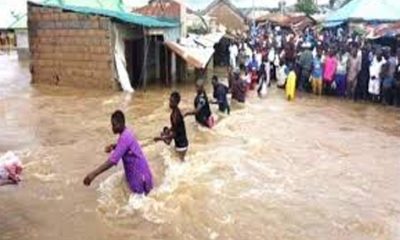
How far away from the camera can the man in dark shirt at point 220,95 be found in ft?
43.5

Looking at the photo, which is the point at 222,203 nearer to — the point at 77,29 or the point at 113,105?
the point at 113,105

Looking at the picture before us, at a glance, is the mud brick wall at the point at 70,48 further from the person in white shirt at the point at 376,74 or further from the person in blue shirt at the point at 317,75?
the person in white shirt at the point at 376,74

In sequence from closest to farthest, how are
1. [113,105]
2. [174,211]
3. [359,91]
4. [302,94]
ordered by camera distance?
[174,211] → [113,105] → [359,91] → [302,94]

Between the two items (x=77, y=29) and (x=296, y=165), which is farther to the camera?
(x=77, y=29)

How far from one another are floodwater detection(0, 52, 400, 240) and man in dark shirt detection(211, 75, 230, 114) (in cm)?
39

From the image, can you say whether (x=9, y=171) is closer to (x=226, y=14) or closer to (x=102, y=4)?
(x=102, y=4)

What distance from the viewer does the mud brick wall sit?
18547 mm

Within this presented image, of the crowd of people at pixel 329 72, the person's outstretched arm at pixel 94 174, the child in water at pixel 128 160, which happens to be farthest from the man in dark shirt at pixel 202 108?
the crowd of people at pixel 329 72

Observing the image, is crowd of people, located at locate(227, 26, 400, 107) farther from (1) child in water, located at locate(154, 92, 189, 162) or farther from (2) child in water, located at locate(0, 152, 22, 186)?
(2) child in water, located at locate(0, 152, 22, 186)

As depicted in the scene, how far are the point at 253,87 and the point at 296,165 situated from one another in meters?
9.56

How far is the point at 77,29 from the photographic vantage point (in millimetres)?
19062

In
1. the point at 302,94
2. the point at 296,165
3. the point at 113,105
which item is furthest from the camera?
the point at 302,94

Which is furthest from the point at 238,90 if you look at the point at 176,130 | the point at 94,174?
the point at 94,174

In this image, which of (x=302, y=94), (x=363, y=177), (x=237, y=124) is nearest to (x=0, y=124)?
(x=237, y=124)
